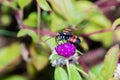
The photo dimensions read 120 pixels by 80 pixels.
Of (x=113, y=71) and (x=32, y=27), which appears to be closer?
(x=113, y=71)

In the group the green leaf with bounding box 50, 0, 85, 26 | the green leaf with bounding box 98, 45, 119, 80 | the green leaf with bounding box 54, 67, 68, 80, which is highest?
the green leaf with bounding box 50, 0, 85, 26

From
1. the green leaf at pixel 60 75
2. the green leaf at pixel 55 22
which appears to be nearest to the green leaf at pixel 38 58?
the green leaf at pixel 55 22

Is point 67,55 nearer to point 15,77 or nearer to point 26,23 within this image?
point 26,23

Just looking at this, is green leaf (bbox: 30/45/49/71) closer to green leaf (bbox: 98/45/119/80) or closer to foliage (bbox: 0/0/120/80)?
foliage (bbox: 0/0/120/80)

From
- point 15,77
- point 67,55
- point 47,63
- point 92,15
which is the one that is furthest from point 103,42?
point 67,55

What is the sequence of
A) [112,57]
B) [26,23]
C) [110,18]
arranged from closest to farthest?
[112,57]
[26,23]
[110,18]

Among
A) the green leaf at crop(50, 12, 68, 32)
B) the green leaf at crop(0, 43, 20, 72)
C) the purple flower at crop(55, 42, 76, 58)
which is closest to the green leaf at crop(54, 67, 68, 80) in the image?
the purple flower at crop(55, 42, 76, 58)

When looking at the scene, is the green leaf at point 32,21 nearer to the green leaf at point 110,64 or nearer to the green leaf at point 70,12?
the green leaf at point 70,12

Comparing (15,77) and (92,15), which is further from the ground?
(92,15)
